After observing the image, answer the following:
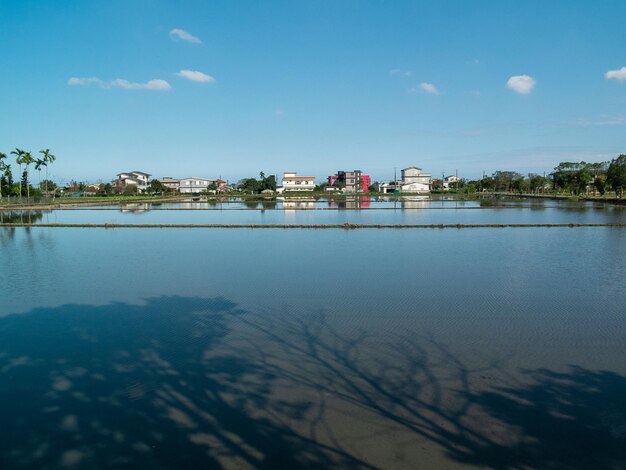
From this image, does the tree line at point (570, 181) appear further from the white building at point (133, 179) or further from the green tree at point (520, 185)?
the white building at point (133, 179)

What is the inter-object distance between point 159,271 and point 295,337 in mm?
4436

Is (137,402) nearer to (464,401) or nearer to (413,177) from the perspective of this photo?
→ (464,401)

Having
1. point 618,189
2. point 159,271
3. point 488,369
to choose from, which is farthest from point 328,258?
point 618,189

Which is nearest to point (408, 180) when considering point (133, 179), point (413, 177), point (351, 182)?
point (413, 177)

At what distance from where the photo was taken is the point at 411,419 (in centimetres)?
302

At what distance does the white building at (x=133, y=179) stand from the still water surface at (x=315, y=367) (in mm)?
51809

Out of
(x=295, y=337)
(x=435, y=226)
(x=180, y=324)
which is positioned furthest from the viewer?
(x=435, y=226)

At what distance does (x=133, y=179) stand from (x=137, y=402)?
59729mm

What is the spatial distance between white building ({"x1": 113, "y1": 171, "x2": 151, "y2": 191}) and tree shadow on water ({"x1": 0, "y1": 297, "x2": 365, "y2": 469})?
178 ft

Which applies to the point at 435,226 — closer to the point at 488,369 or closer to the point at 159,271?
the point at 159,271

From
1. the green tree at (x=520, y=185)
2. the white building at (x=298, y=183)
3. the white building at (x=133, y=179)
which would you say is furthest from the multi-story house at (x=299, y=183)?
the green tree at (x=520, y=185)

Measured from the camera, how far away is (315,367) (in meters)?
3.85

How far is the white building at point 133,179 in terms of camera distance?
5572 centimetres

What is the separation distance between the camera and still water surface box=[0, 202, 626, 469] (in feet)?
9.02
